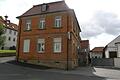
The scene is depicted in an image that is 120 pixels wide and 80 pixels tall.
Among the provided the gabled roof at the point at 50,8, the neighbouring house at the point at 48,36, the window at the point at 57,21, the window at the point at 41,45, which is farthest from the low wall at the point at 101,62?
Answer: the gabled roof at the point at 50,8

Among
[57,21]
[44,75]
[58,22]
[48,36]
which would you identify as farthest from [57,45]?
[44,75]

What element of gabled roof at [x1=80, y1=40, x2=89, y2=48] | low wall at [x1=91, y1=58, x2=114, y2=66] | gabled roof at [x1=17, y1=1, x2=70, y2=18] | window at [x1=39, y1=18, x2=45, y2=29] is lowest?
low wall at [x1=91, y1=58, x2=114, y2=66]

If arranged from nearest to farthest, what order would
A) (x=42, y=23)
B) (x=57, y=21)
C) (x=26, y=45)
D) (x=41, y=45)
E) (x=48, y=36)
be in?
(x=48, y=36)
(x=57, y=21)
(x=41, y=45)
(x=42, y=23)
(x=26, y=45)

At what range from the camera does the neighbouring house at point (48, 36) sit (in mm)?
25219

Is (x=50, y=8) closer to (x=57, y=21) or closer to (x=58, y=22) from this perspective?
(x=57, y=21)

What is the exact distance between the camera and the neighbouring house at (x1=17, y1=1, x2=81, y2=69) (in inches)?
993

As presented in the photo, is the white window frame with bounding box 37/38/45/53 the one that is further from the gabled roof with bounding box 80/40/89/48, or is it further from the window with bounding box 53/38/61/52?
the gabled roof with bounding box 80/40/89/48

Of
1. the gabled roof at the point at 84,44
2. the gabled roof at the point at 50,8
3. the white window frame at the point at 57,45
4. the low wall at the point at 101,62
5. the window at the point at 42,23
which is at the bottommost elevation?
the low wall at the point at 101,62

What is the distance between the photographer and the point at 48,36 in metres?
26.5

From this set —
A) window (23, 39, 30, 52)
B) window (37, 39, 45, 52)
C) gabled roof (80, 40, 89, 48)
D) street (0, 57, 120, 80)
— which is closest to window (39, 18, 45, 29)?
window (37, 39, 45, 52)

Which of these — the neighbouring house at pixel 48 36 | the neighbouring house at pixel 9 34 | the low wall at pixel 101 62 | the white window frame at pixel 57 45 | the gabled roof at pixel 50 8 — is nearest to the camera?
the neighbouring house at pixel 48 36

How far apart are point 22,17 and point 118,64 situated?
19.7 meters

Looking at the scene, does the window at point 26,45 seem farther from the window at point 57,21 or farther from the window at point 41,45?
the window at point 57,21

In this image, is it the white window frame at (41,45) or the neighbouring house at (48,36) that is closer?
the neighbouring house at (48,36)
